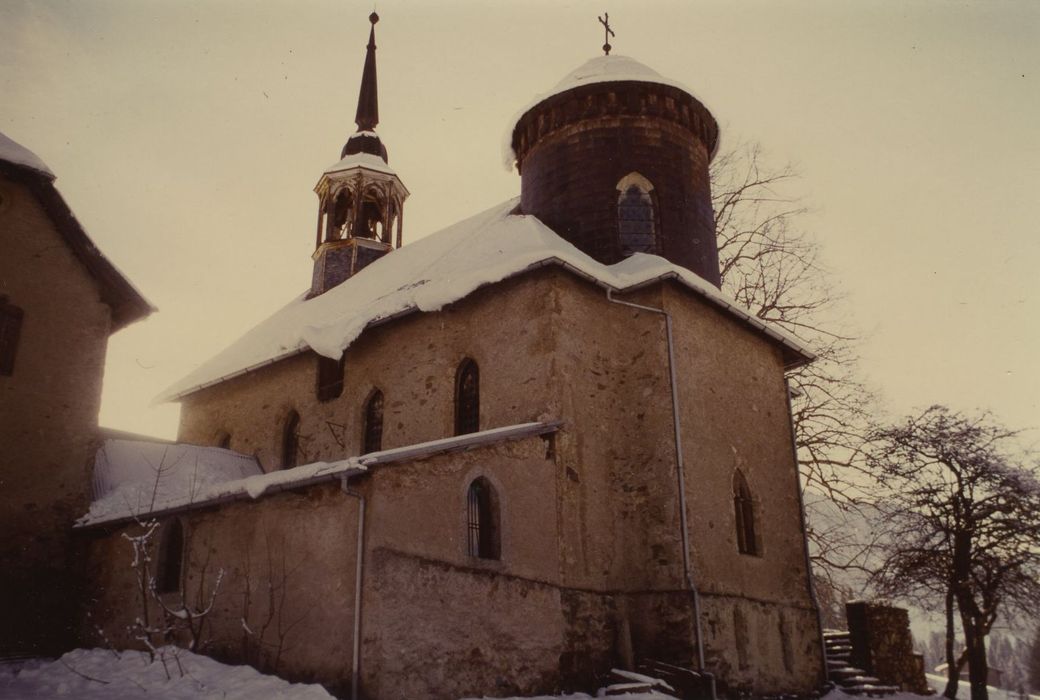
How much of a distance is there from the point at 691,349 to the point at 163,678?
895cm

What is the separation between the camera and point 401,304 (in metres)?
14.1

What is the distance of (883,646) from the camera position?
1559cm

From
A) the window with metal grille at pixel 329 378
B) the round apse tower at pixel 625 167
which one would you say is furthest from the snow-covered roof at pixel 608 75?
the window with metal grille at pixel 329 378

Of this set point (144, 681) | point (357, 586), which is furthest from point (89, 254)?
point (357, 586)

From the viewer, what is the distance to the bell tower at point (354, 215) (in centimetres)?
2228

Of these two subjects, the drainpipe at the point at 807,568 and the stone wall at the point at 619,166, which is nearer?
the drainpipe at the point at 807,568

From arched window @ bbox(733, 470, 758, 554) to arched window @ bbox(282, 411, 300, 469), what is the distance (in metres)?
8.59

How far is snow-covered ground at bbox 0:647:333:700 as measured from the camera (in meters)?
8.91

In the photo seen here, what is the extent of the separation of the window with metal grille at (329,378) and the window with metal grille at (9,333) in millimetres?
5182

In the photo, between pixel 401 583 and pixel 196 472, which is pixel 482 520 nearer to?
pixel 401 583

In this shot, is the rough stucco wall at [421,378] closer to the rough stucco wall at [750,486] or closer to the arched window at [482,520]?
the arched window at [482,520]

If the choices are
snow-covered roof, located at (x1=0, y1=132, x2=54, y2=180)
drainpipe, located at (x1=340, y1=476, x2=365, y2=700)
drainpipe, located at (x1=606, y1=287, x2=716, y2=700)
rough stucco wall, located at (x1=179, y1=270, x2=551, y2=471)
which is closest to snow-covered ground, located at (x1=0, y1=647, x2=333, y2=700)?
drainpipe, located at (x1=340, y1=476, x2=365, y2=700)

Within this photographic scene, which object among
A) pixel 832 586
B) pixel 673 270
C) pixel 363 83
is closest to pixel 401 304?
pixel 673 270

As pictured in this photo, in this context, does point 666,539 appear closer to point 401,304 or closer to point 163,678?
point 401,304
